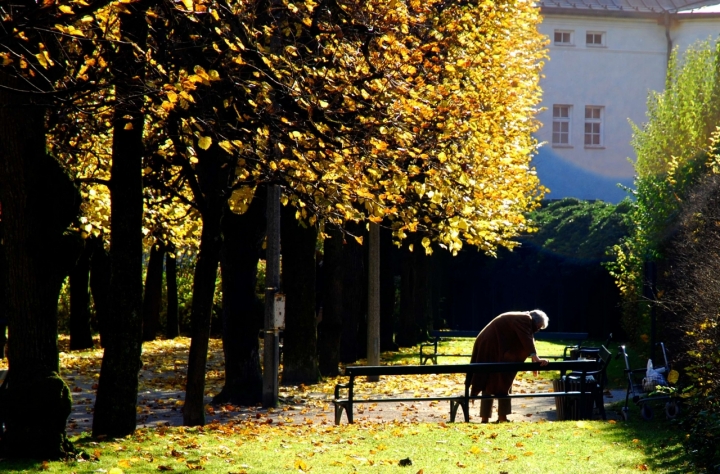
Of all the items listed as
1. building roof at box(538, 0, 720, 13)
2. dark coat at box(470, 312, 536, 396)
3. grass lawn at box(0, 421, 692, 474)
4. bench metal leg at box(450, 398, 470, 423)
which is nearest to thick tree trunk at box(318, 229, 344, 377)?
dark coat at box(470, 312, 536, 396)

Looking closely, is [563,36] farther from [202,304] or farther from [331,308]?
[202,304]

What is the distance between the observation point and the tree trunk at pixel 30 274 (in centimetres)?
888

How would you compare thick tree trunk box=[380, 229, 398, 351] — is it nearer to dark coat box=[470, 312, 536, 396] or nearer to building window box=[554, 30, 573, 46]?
dark coat box=[470, 312, 536, 396]

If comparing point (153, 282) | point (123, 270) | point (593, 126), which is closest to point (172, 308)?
point (153, 282)

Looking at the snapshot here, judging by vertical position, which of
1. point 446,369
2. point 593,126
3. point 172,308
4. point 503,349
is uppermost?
point 593,126

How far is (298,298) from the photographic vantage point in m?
17.6

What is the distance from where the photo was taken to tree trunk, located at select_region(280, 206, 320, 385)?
17.4m

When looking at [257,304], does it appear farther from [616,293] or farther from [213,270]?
[616,293]

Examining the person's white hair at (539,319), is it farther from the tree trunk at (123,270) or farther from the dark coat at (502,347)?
the tree trunk at (123,270)

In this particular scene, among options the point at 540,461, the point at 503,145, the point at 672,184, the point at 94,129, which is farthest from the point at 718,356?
the point at 503,145

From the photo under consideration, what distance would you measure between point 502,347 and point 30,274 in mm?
6717

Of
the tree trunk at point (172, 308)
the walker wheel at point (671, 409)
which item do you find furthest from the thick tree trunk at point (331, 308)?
the tree trunk at point (172, 308)

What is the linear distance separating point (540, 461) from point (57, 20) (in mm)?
5778

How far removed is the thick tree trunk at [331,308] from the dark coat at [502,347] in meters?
6.40
